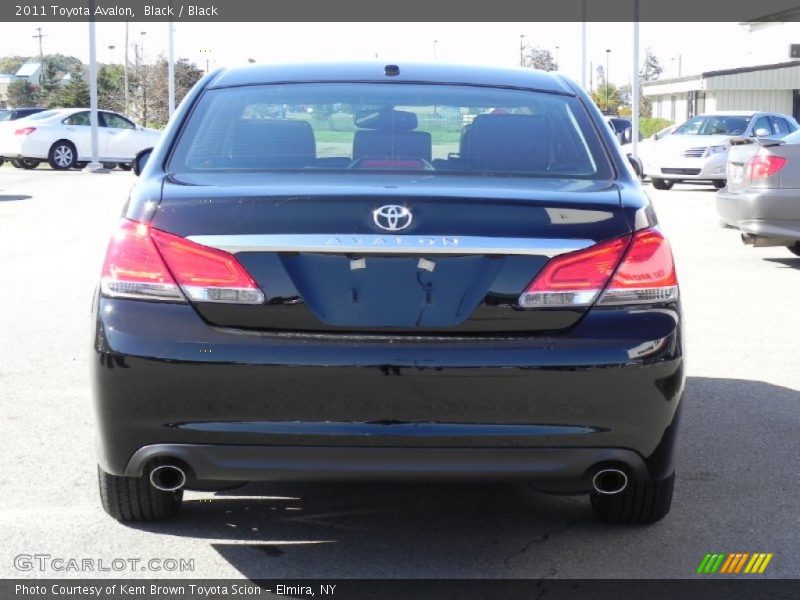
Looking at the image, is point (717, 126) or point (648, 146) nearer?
point (648, 146)

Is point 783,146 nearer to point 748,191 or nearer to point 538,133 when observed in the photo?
point 748,191

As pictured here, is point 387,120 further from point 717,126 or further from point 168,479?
point 717,126

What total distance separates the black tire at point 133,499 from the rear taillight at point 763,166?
8.82 meters

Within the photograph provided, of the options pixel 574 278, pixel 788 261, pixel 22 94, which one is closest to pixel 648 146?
pixel 788 261

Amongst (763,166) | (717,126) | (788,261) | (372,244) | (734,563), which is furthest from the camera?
(717,126)

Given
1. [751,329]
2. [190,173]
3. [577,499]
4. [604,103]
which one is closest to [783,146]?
[751,329]

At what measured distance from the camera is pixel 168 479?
3.98 meters

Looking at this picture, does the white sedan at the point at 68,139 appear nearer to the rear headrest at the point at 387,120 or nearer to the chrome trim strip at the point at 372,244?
the rear headrest at the point at 387,120

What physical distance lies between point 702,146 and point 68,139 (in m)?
16.3

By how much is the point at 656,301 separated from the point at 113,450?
5.54 feet

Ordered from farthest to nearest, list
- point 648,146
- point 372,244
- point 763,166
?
1. point 648,146
2. point 763,166
3. point 372,244

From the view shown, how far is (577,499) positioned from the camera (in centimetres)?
490

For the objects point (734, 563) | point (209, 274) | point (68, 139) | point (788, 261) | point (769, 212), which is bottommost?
point (788, 261)

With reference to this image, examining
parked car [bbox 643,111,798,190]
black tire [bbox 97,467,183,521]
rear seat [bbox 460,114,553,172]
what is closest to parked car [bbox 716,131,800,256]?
rear seat [bbox 460,114,553,172]
